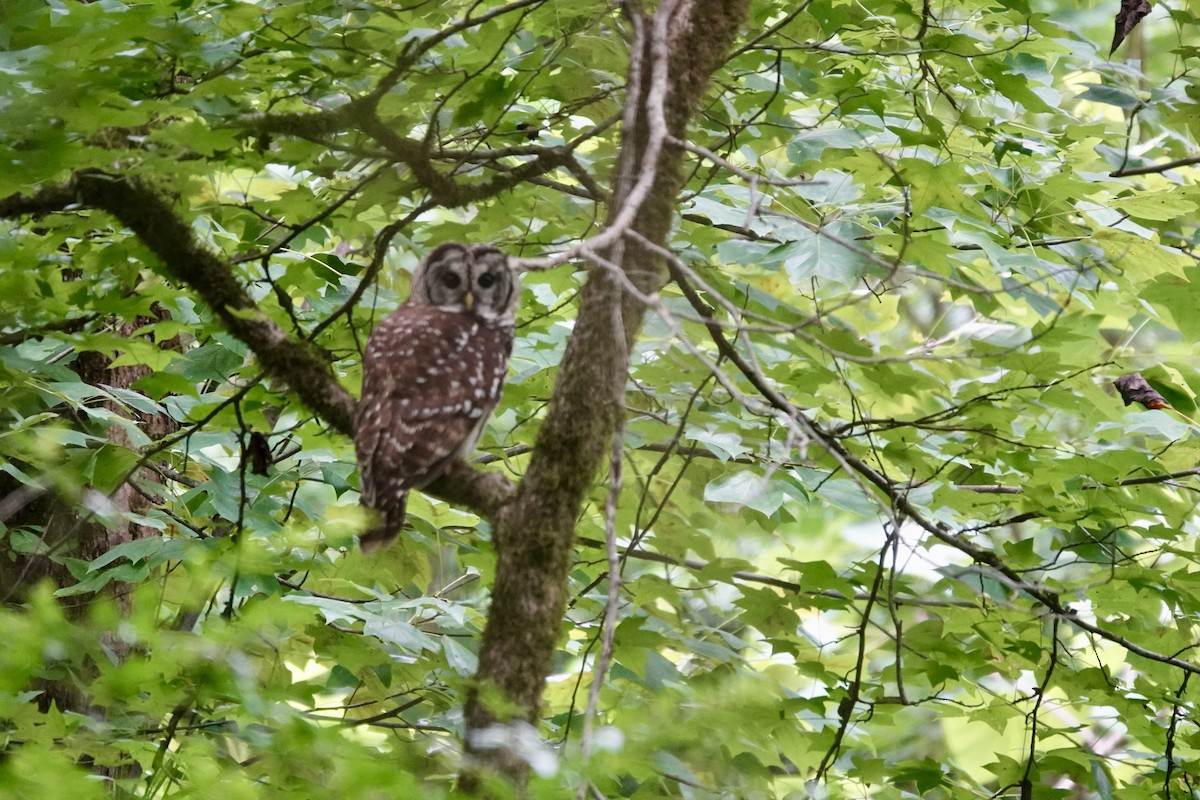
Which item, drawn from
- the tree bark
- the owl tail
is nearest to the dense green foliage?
the owl tail

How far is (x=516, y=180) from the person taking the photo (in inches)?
113

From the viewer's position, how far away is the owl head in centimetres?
261

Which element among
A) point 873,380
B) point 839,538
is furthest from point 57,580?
point 839,538

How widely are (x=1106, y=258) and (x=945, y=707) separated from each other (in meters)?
1.47

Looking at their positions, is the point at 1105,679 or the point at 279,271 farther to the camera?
the point at 279,271

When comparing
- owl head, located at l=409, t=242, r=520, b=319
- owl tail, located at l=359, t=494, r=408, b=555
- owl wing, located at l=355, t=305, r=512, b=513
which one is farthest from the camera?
owl head, located at l=409, t=242, r=520, b=319

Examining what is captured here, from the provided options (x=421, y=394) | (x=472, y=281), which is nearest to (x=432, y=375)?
(x=421, y=394)

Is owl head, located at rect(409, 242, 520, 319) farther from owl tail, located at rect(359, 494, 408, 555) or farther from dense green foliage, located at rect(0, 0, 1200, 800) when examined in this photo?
owl tail, located at rect(359, 494, 408, 555)

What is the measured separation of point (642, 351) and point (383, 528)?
105 cm

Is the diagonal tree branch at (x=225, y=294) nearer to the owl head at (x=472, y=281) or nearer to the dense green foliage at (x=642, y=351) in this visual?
the dense green foliage at (x=642, y=351)

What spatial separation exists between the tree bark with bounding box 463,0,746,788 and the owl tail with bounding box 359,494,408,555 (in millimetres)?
459

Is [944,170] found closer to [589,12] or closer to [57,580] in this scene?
[589,12]

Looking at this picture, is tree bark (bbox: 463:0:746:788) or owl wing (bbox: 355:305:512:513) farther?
owl wing (bbox: 355:305:512:513)

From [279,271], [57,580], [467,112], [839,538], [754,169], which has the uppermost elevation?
[754,169]
